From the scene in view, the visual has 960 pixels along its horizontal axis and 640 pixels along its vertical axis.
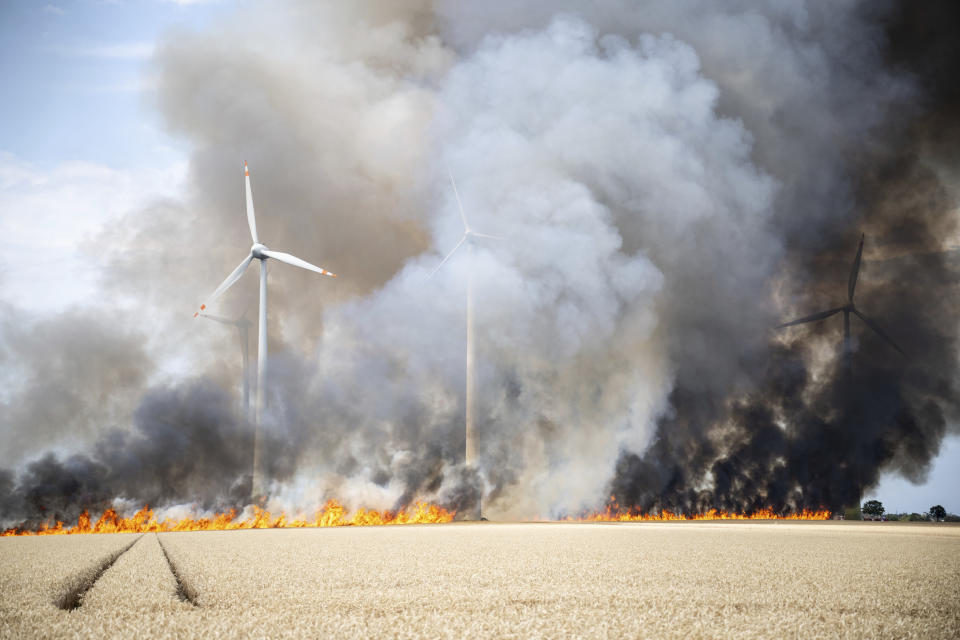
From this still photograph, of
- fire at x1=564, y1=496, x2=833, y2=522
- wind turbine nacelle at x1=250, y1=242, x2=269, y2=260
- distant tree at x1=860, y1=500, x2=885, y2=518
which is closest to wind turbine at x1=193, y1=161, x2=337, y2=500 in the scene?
wind turbine nacelle at x1=250, y1=242, x2=269, y2=260

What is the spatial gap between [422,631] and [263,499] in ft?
217

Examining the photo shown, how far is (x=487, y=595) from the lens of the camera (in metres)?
15.9

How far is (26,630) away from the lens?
1230 centimetres

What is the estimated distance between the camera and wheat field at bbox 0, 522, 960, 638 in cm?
1245

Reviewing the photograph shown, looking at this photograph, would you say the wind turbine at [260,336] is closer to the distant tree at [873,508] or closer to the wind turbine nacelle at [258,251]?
the wind turbine nacelle at [258,251]

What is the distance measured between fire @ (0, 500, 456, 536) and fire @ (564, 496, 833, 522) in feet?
64.5

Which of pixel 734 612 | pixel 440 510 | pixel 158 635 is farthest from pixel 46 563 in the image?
pixel 440 510

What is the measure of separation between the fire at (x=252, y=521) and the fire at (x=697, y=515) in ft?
64.5

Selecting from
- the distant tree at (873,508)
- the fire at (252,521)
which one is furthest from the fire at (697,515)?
the distant tree at (873,508)

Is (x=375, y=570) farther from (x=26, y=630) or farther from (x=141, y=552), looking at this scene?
(x=141, y=552)

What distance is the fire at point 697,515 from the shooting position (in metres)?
81.4

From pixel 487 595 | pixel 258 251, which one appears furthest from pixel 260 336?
pixel 487 595

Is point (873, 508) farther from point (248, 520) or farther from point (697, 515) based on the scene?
point (248, 520)

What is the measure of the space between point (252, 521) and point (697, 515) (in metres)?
57.9
